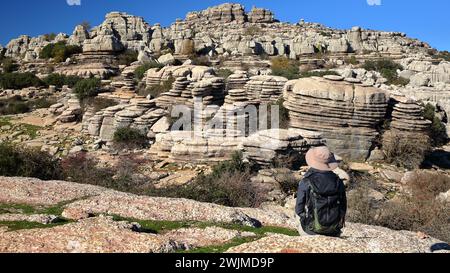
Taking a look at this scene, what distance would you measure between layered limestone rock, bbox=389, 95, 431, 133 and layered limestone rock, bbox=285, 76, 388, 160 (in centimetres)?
60

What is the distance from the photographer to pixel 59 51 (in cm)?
4406

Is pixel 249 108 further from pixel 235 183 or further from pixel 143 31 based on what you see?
pixel 143 31

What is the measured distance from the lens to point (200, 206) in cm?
993

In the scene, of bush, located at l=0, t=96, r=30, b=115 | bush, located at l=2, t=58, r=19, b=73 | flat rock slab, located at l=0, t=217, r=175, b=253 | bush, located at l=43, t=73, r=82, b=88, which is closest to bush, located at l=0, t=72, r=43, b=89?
bush, located at l=43, t=73, r=82, b=88

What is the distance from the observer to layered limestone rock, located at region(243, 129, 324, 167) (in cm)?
1628

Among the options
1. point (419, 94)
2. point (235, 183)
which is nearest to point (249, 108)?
point (235, 183)

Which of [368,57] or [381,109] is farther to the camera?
[368,57]

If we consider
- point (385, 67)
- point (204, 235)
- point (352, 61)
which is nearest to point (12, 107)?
point (204, 235)

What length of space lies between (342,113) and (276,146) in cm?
378

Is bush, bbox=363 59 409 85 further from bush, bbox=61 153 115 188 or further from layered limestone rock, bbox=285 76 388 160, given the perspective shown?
bush, bbox=61 153 115 188

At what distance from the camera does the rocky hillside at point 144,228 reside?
562cm

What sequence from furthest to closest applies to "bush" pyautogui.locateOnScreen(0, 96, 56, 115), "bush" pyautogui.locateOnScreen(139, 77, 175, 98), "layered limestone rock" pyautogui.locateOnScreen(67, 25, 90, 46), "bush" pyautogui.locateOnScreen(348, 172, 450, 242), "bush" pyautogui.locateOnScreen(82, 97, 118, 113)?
"layered limestone rock" pyautogui.locateOnScreen(67, 25, 90, 46)
"bush" pyautogui.locateOnScreen(0, 96, 56, 115)
"bush" pyautogui.locateOnScreen(139, 77, 175, 98)
"bush" pyautogui.locateOnScreen(82, 97, 118, 113)
"bush" pyautogui.locateOnScreen(348, 172, 450, 242)

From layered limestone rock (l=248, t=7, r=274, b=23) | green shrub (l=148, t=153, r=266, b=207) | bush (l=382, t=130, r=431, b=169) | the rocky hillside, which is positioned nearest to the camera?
the rocky hillside
